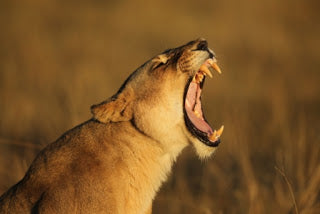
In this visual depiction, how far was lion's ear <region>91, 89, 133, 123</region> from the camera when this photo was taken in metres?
4.62

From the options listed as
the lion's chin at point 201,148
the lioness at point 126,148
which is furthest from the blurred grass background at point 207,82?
the lioness at point 126,148

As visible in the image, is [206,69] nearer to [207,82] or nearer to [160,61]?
[160,61]

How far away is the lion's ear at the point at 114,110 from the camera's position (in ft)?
15.2

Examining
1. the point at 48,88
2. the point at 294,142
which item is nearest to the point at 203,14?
the point at 48,88

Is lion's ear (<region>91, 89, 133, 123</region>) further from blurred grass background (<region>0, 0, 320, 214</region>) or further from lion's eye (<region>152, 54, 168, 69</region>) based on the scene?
blurred grass background (<region>0, 0, 320, 214</region>)

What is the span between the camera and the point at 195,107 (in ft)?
16.5

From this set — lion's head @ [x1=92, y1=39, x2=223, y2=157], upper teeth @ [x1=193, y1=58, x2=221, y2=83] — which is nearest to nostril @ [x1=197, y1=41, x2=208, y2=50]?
lion's head @ [x1=92, y1=39, x2=223, y2=157]

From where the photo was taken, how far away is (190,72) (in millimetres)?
4832

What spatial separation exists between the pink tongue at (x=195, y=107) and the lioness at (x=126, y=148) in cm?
1

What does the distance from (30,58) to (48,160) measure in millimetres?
8732

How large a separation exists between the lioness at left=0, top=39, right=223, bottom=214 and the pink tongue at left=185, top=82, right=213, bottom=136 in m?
0.01

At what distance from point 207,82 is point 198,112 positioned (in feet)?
24.0

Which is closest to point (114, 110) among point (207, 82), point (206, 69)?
point (206, 69)

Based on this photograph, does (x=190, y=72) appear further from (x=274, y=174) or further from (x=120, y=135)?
(x=274, y=174)
